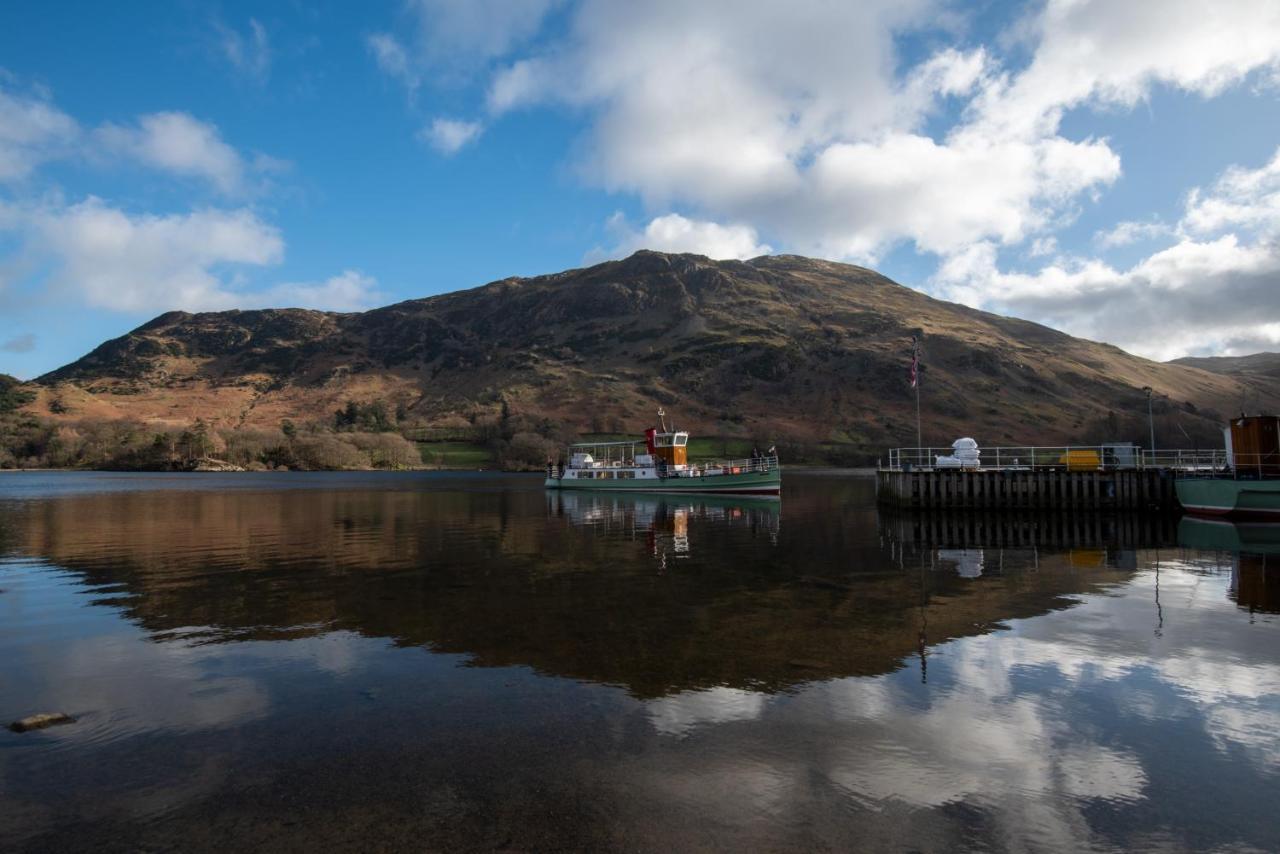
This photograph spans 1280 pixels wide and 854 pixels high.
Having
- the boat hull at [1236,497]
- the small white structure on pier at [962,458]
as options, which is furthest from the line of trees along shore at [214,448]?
the boat hull at [1236,497]

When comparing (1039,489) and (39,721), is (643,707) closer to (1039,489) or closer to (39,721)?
(39,721)

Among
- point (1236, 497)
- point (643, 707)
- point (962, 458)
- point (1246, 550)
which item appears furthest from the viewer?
point (962, 458)

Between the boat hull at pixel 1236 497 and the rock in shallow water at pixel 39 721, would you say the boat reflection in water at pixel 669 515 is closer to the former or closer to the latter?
the rock in shallow water at pixel 39 721

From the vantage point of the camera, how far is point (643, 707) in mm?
10789

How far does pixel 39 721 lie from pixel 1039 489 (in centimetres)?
5255

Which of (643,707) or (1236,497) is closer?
(643,707)

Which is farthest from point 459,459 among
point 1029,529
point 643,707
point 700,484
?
point 643,707

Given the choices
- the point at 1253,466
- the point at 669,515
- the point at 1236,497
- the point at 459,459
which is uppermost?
the point at 459,459

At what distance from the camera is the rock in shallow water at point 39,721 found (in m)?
10.1

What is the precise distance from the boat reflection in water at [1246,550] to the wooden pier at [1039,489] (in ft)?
9.47

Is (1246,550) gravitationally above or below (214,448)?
below

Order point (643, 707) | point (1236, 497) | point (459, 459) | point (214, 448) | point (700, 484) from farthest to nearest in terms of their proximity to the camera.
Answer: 1. point (459, 459)
2. point (214, 448)
3. point (700, 484)
4. point (1236, 497)
5. point (643, 707)

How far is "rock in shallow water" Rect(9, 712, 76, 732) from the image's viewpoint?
1015 centimetres

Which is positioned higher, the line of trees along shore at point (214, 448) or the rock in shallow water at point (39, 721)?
the line of trees along shore at point (214, 448)
